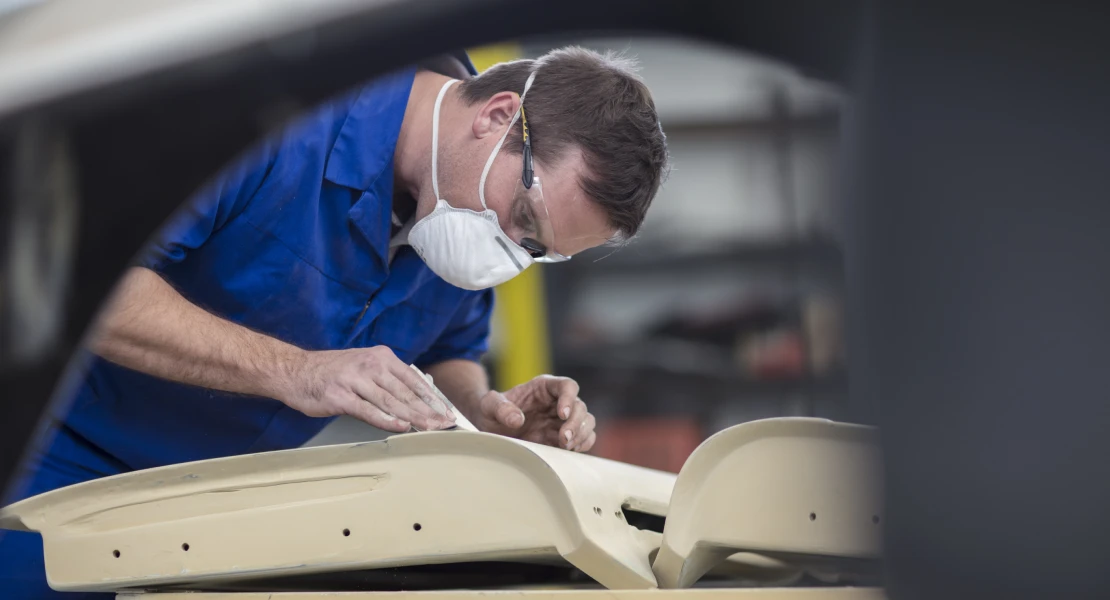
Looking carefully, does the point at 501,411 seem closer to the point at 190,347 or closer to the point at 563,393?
the point at 563,393

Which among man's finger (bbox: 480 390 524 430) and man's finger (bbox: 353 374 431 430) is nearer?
man's finger (bbox: 353 374 431 430)

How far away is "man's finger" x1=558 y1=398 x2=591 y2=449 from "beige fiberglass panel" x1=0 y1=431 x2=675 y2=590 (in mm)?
574

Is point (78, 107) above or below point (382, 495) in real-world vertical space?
above

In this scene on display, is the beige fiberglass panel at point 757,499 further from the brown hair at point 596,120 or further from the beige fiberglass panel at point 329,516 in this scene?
the brown hair at point 596,120

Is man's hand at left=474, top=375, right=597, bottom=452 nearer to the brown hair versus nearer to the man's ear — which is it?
the brown hair

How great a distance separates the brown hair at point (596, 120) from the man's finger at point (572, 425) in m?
0.32

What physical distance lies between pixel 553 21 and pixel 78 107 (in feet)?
0.96

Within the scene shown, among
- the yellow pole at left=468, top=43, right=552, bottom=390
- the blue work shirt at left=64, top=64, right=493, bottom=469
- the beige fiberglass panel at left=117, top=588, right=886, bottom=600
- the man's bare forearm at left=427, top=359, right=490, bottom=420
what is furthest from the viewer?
the yellow pole at left=468, top=43, right=552, bottom=390

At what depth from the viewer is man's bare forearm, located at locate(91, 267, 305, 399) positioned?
129 cm

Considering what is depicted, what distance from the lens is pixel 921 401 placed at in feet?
1.68

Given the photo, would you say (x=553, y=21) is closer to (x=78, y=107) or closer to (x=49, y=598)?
(x=78, y=107)

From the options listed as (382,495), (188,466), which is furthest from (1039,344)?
(188,466)

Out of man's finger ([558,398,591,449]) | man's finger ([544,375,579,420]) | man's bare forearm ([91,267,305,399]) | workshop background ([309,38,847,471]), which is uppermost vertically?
man's bare forearm ([91,267,305,399])

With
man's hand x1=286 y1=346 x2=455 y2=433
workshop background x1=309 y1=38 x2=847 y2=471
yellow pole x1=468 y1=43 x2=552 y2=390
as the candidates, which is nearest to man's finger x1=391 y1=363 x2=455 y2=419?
man's hand x1=286 y1=346 x2=455 y2=433
